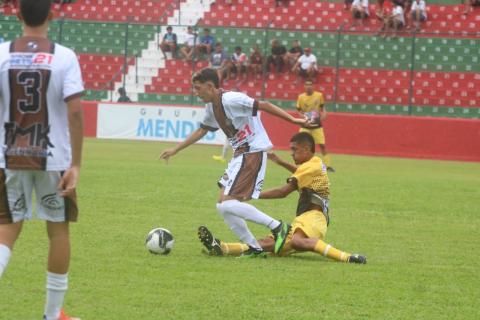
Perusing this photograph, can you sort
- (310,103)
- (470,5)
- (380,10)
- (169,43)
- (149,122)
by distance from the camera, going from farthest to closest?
(169,43) → (470,5) → (380,10) → (149,122) → (310,103)

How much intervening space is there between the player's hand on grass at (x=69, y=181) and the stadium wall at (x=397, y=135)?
22.7 metres

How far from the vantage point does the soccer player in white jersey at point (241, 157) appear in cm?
A: 981

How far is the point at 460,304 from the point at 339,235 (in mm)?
4085

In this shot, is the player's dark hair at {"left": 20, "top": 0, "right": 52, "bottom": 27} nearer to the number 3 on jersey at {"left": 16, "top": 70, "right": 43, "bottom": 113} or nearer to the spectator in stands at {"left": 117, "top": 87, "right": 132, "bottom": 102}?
the number 3 on jersey at {"left": 16, "top": 70, "right": 43, "bottom": 113}

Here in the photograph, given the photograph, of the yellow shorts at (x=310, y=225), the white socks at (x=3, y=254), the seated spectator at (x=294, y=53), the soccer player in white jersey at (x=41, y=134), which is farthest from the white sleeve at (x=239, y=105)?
the seated spectator at (x=294, y=53)

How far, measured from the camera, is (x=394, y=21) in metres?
31.7

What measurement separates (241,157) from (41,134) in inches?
161

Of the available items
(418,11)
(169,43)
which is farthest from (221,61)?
(418,11)

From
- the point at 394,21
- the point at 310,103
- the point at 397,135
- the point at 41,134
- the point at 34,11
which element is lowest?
the point at 397,135

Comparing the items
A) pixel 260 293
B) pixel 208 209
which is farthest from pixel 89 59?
pixel 260 293

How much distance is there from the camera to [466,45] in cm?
3014

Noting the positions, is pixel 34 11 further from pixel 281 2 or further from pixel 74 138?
pixel 281 2

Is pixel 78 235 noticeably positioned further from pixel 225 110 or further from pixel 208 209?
pixel 208 209

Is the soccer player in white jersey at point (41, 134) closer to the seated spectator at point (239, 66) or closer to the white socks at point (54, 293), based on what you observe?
Answer: the white socks at point (54, 293)
